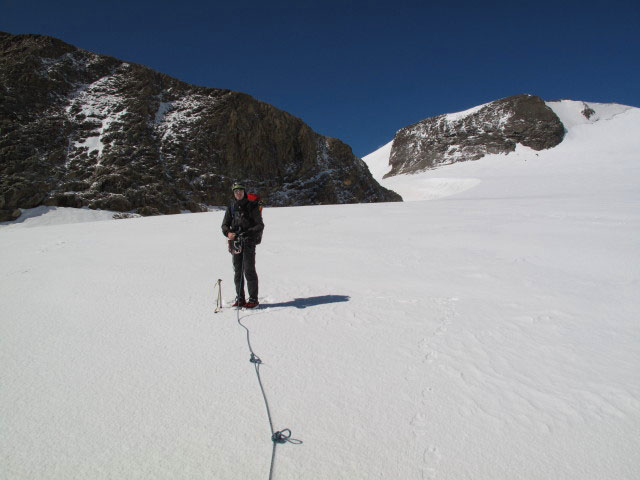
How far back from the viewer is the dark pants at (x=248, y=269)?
4105 mm

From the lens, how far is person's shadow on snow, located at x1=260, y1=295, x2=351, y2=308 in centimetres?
407

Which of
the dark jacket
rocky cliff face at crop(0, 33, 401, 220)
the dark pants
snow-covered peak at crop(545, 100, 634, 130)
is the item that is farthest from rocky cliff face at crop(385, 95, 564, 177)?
the dark pants

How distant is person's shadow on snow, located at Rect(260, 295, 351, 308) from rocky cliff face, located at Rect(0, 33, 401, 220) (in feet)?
68.0

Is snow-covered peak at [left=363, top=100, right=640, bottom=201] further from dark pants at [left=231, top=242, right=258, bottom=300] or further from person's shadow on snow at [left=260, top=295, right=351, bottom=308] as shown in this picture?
dark pants at [left=231, top=242, right=258, bottom=300]

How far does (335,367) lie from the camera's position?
104 inches

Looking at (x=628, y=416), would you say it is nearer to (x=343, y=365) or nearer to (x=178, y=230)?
(x=343, y=365)

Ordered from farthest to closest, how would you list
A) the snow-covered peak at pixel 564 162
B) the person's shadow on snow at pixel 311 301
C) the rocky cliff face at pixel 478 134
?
the rocky cliff face at pixel 478 134
the snow-covered peak at pixel 564 162
the person's shadow on snow at pixel 311 301

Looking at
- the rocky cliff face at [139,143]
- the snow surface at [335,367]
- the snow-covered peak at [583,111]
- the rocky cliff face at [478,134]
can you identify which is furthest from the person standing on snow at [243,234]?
the snow-covered peak at [583,111]

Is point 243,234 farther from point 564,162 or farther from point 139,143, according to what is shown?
point 564,162

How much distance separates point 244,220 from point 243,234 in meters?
0.17

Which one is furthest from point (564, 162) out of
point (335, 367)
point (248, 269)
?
point (335, 367)

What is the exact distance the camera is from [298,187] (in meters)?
32.2

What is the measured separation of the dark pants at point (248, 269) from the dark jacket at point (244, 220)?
0.54 ft

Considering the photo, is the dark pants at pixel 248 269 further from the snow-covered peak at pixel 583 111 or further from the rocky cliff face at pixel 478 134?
the snow-covered peak at pixel 583 111
